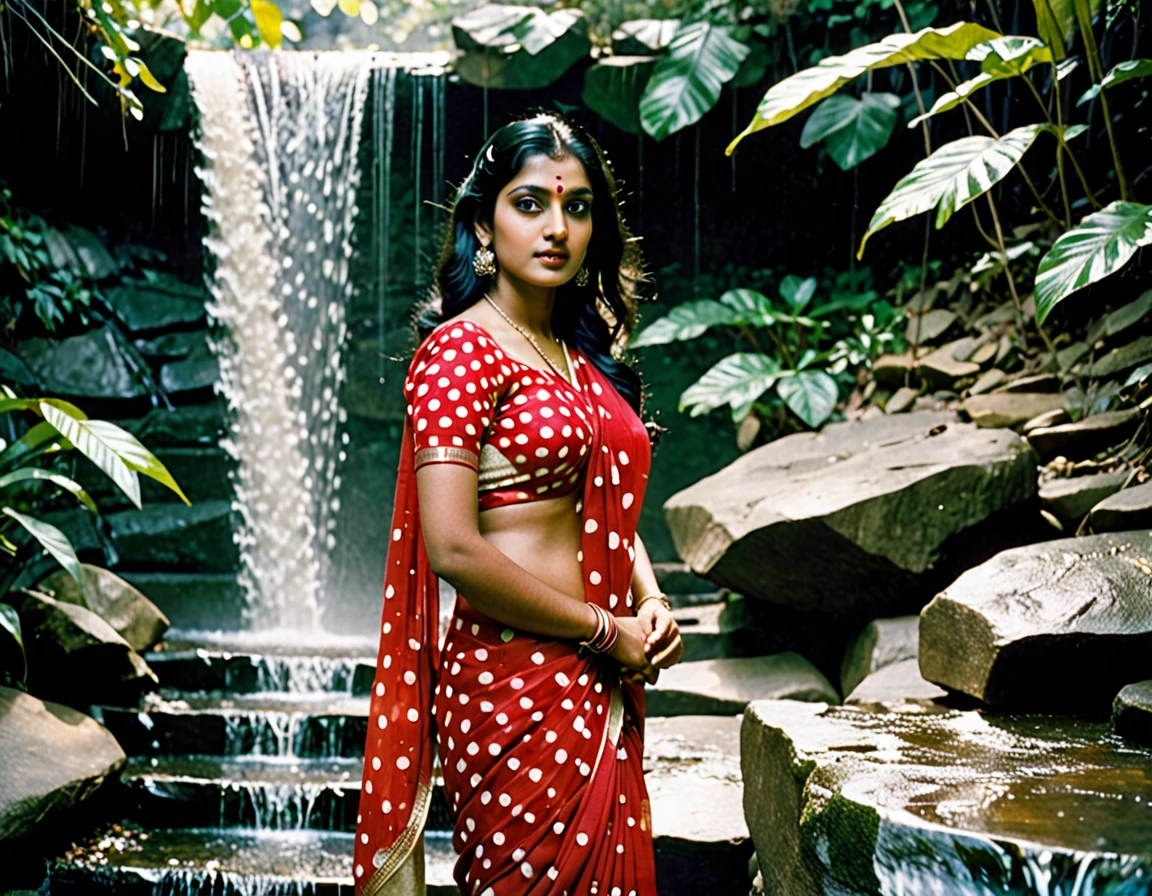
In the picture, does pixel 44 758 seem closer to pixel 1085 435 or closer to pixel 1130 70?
pixel 1085 435

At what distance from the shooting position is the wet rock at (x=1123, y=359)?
4.32 meters

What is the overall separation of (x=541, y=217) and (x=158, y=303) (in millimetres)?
6211

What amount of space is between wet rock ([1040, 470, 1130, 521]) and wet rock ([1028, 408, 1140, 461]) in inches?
7.7

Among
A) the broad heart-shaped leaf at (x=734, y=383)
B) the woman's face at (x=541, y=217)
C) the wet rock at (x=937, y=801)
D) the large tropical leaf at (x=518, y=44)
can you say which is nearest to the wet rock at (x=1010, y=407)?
the broad heart-shaped leaf at (x=734, y=383)

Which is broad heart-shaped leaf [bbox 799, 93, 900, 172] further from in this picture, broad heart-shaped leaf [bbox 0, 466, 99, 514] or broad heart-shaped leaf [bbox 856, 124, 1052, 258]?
broad heart-shaped leaf [bbox 0, 466, 99, 514]

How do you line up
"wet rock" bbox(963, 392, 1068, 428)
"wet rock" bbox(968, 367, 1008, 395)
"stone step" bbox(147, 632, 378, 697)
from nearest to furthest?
1. "wet rock" bbox(963, 392, 1068, 428)
2. "stone step" bbox(147, 632, 378, 697)
3. "wet rock" bbox(968, 367, 1008, 395)

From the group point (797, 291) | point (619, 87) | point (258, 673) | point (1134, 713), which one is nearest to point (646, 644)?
point (1134, 713)

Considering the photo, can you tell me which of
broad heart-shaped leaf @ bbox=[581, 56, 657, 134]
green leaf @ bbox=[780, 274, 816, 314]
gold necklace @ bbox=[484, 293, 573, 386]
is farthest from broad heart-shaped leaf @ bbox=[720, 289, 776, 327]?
gold necklace @ bbox=[484, 293, 573, 386]

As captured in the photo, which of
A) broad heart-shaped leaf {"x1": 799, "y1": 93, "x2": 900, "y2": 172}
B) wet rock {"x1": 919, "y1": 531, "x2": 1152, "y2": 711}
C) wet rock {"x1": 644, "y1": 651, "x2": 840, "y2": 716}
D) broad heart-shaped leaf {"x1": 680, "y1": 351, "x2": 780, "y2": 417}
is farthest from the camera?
broad heart-shaped leaf {"x1": 799, "y1": 93, "x2": 900, "y2": 172}

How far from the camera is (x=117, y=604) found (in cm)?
488

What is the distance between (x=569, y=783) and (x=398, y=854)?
1.00 feet

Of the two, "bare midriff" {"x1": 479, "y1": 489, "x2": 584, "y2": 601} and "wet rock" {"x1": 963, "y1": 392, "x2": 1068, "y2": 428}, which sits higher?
"wet rock" {"x1": 963, "y1": 392, "x2": 1068, "y2": 428}

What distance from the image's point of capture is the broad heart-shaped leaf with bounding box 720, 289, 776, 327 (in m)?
6.05

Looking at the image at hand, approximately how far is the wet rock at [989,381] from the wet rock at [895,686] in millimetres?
1654
